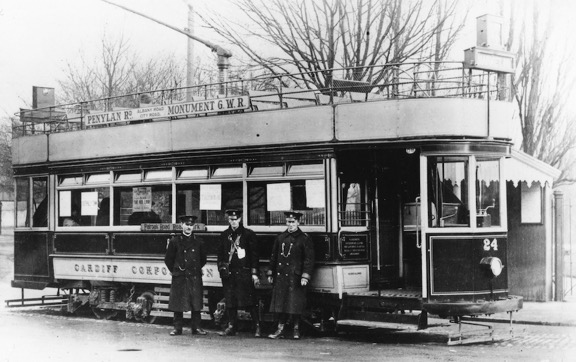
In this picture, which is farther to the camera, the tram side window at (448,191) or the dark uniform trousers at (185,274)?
the dark uniform trousers at (185,274)

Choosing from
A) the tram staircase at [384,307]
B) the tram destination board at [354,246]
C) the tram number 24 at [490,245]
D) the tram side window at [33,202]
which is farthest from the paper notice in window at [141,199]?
the tram number 24 at [490,245]

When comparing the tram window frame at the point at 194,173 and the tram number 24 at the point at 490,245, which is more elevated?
the tram window frame at the point at 194,173

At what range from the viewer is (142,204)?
13.4 m

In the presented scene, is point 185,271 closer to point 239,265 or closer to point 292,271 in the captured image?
point 239,265

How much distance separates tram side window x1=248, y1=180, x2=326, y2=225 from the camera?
36.7ft

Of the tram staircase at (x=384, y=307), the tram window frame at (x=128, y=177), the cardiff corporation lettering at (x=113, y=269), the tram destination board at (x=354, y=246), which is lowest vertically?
the tram staircase at (x=384, y=307)

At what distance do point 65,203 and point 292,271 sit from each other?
214 inches

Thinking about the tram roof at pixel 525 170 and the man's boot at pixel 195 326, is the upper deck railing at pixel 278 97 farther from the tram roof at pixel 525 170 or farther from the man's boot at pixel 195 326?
the man's boot at pixel 195 326

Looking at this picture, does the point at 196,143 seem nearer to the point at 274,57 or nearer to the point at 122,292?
the point at 122,292

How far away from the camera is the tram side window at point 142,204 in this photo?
42.9ft

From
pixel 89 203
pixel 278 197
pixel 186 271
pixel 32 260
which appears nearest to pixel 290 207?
pixel 278 197

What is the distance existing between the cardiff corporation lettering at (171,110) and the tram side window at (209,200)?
116 centimetres

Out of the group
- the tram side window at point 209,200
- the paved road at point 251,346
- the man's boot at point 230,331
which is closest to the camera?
the paved road at point 251,346

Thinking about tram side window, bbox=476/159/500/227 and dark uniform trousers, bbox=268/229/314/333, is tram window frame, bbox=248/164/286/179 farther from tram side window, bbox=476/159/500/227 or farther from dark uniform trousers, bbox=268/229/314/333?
tram side window, bbox=476/159/500/227
